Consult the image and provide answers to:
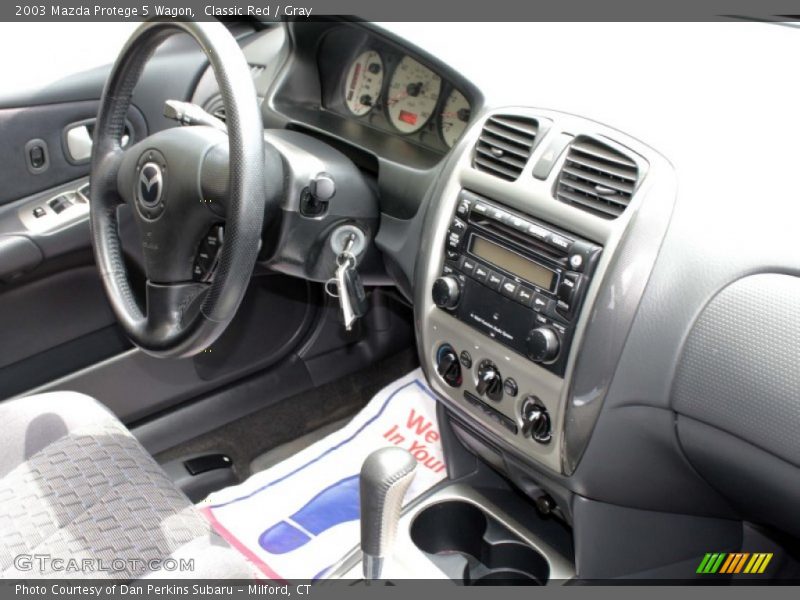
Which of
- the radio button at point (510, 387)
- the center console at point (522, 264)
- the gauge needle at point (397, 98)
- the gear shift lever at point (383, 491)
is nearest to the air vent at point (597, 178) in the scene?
the center console at point (522, 264)

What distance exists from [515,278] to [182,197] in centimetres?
47

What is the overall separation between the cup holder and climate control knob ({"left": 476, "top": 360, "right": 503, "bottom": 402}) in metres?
0.29

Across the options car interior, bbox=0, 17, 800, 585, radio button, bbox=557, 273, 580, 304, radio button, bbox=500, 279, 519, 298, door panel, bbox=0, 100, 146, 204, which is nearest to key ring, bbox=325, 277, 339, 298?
car interior, bbox=0, 17, 800, 585

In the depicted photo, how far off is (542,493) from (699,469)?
27cm

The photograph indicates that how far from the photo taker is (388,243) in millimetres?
1463

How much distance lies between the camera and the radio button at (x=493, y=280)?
1201mm

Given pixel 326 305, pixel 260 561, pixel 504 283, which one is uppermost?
pixel 504 283

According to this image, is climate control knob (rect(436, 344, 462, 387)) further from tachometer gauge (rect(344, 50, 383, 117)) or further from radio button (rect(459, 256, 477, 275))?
tachometer gauge (rect(344, 50, 383, 117))

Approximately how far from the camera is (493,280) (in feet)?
3.96

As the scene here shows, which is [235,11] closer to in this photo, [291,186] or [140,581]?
[291,186]

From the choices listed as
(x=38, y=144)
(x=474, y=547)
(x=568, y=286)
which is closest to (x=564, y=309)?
(x=568, y=286)

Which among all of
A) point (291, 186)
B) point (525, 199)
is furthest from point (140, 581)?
point (525, 199)

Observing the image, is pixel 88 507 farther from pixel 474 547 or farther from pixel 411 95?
pixel 411 95

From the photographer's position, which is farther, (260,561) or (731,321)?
(260,561)
